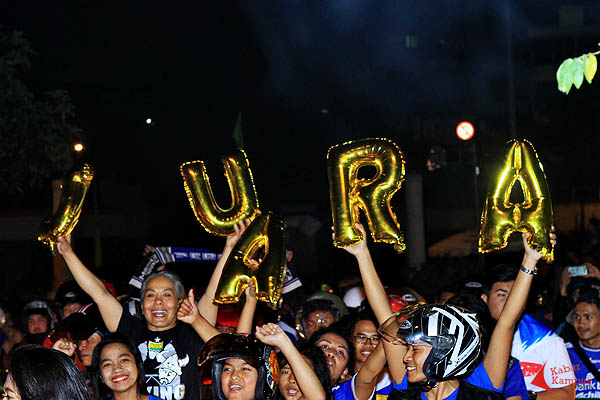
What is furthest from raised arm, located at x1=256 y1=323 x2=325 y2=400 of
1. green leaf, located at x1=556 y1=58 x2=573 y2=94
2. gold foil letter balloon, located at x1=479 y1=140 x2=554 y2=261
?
green leaf, located at x1=556 y1=58 x2=573 y2=94

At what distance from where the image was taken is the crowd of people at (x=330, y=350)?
360 centimetres

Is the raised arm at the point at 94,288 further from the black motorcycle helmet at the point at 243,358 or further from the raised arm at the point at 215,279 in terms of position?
the black motorcycle helmet at the point at 243,358

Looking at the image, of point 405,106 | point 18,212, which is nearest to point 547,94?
point 405,106

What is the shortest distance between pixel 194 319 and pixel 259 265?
50cm

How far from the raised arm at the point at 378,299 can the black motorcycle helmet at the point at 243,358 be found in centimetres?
61

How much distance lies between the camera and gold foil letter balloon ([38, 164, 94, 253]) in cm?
548

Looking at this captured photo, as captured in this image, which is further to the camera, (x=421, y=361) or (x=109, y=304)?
(x=109, y=304)

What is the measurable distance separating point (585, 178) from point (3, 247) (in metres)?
19.3

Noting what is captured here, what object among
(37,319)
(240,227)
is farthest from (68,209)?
(37,319)

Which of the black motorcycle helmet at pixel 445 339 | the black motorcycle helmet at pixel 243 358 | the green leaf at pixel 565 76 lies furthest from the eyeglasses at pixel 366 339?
the green leaf at pixel 565 76

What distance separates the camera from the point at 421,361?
3611 mm

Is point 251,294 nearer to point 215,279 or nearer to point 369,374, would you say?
point 215,279

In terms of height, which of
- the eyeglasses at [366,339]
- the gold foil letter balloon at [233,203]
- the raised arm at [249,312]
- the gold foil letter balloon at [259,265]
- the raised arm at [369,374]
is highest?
the gold foil letter balloon at [233,203]

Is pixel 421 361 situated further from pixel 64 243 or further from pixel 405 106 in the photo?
pixel 405 106
